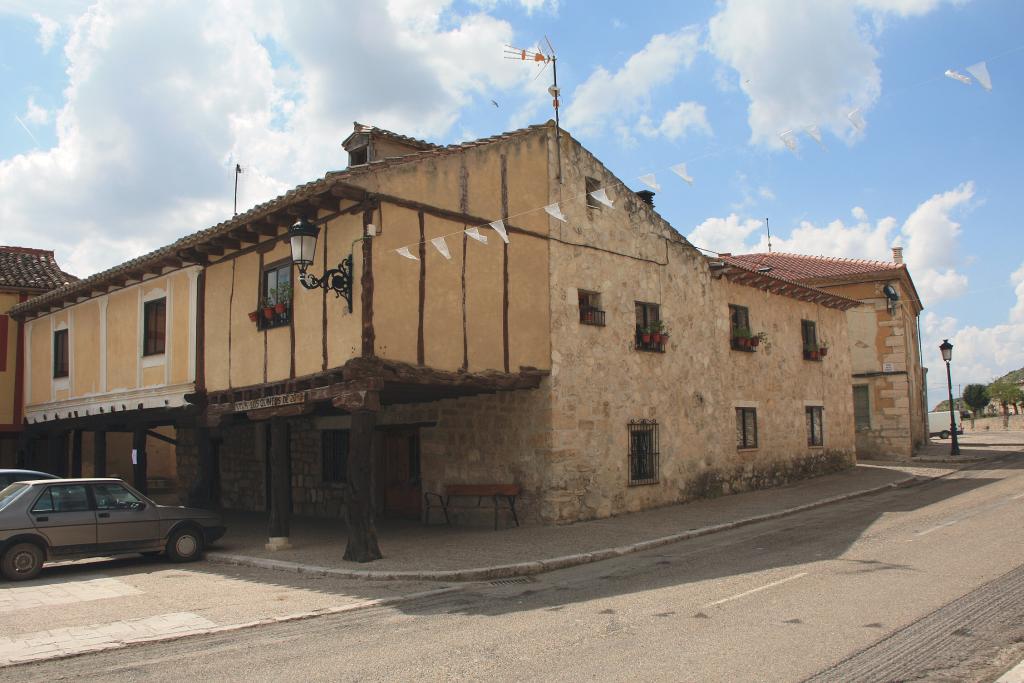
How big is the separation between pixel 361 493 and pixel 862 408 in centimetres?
2041

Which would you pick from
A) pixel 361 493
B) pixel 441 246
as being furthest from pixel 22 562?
pixel 441 246

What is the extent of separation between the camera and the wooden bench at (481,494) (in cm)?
1369

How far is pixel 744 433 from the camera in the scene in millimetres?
18500

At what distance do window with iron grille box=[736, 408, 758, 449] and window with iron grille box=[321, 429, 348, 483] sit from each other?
29.6ft

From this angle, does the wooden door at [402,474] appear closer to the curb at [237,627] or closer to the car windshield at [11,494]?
the curb at [237,627]

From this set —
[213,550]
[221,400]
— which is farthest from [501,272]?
[213,550]

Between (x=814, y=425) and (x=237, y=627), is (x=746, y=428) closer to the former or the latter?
(x=814, y=425)

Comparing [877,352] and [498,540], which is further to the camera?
[877,352]

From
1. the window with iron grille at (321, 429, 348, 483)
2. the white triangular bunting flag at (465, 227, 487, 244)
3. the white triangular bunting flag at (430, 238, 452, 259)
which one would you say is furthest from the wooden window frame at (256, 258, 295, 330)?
the window with iron grille at (321, 429, 348, 483)

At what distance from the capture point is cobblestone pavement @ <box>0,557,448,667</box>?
7246mm

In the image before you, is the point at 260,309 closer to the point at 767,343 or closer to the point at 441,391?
the point at 441,391

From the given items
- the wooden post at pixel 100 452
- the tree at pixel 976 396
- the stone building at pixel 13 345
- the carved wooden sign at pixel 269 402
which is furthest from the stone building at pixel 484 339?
the tree at pixel 976 396

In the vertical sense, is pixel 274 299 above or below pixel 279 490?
above

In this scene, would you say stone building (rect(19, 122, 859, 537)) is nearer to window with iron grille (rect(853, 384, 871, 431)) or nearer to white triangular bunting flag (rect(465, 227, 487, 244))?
white triangular bunting flag (rect(465, 227, 487, 244))
